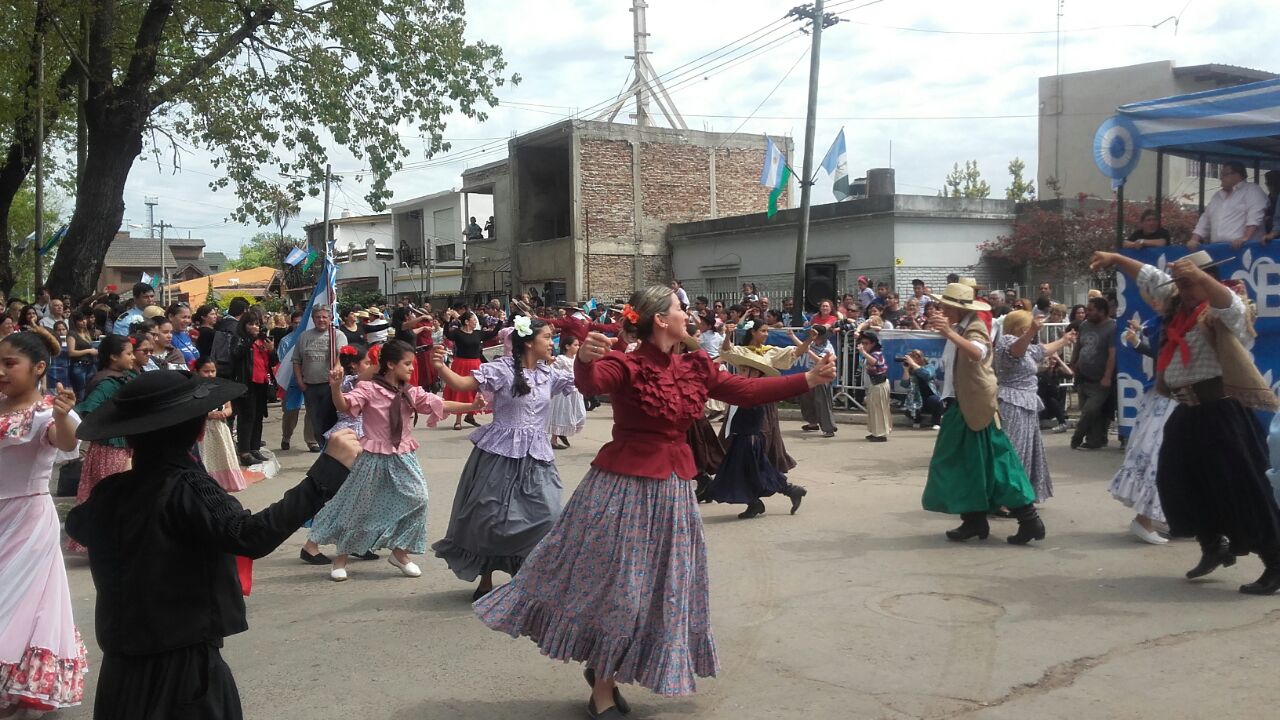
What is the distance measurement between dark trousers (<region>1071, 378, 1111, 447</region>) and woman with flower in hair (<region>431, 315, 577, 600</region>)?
816 centimetres

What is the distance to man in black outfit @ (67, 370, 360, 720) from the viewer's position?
117 inches

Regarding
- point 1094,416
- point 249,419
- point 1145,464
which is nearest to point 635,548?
point 1145,464

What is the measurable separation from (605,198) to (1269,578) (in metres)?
29.7

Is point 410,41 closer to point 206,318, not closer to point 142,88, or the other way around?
point 142,88

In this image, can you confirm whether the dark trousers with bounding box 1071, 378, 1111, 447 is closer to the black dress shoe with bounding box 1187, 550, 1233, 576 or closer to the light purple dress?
the black dress shoe with bounding box 1187, 550, 1233, 576

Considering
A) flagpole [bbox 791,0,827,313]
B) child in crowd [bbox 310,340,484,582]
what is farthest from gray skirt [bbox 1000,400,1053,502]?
flagpole [bbox 791,0,827,313]

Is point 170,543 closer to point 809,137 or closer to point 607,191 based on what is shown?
point 809,137

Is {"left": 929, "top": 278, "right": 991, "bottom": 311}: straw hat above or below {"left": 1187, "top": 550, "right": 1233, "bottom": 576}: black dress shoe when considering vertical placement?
above

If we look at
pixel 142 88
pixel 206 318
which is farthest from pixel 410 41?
pixel 206 318

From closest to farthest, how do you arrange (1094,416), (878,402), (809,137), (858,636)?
(858,636), (1094,416), (878,402), (809,137)

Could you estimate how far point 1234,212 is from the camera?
Result: 10.2 meters

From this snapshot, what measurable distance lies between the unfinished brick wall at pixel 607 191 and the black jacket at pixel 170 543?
31543 millimetres

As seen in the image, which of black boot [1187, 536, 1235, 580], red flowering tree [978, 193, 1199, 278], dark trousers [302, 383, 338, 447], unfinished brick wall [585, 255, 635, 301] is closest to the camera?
black boot [1187, 536, 1235, 580]

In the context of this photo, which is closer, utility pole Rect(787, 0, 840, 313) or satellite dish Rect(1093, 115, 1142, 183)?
satellite dish Rect(1093, 115, 1142, 183)
